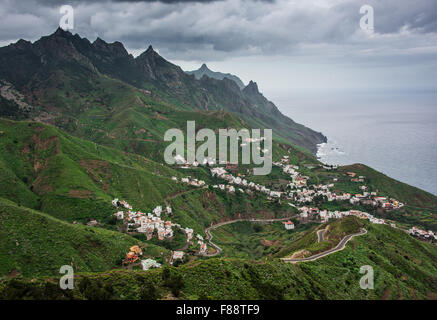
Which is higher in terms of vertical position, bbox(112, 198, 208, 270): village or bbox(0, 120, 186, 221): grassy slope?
bbox(0, 120, 186, 221): grassy slope

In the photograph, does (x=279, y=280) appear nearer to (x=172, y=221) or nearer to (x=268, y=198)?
(x=172, y=221)

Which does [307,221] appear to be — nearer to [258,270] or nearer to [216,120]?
[258,270]

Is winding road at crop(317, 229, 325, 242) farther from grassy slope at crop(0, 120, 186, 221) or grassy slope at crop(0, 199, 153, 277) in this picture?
grassy slope at crop(0, 120, 186, 221)

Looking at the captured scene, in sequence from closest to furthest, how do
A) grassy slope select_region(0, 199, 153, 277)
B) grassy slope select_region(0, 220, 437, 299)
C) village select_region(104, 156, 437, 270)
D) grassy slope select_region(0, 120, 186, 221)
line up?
grassy slope select_region(0, 220, 437, 299)
grassy slope select_region(0, 199, 153, 277)
grassy slope select_region(0, 120, 186, 221)
village select_region(104, 156, 437, 270)

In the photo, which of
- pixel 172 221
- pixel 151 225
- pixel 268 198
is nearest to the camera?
pixel 151 225

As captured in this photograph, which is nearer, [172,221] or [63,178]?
[63,178]

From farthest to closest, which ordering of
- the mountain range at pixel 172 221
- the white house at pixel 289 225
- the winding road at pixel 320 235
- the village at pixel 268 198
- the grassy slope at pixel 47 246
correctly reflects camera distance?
the white house at pixel 289 225, the village at pixel 268 198, the winding road at pixel 320 235, the grassy slope at pixel 47 246, the mountain range at pixel 172 221

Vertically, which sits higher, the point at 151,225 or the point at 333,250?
the point at 333,250

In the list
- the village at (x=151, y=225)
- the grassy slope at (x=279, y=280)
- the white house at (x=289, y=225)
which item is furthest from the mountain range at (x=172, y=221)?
the white house at (x=289, y=225)

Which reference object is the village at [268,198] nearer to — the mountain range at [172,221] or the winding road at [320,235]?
the mountain range at [172,221]

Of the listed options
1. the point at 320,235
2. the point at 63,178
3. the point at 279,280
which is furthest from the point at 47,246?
the point at 320,235

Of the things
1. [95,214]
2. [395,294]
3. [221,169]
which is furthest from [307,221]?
[95,214]

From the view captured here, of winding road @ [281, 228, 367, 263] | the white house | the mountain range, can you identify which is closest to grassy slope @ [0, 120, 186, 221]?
the mountain range

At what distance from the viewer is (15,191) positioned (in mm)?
65938
